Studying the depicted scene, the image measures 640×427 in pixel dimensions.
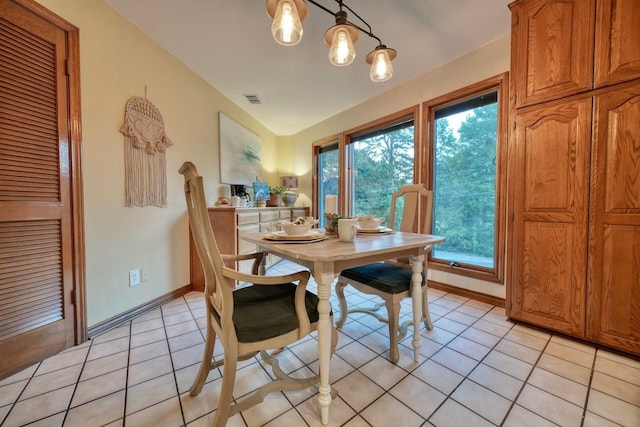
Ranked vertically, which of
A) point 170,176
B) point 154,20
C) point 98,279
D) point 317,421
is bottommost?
point 317,421

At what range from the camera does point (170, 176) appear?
244 centimetres

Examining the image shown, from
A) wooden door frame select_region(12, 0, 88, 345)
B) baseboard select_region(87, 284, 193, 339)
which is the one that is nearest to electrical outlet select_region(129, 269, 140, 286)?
baseboard select_region(87, 284, 193, 339)

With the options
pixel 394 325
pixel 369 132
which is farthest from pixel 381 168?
pixel 394 325

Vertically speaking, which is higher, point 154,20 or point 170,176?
point 154,20

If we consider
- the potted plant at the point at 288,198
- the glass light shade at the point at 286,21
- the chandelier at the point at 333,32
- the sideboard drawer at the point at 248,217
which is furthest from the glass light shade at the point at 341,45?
the potted plant at the point at 288,198

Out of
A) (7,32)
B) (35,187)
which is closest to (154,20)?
(7,32)

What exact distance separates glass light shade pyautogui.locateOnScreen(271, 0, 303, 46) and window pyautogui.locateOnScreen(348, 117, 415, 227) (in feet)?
6.95

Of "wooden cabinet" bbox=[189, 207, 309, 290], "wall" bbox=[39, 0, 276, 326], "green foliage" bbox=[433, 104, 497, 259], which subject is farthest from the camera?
"wooden cabinet" bbox=[189, 207, 309, 290]

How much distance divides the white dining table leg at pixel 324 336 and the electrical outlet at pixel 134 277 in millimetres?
1821

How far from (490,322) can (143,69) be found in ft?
11.8

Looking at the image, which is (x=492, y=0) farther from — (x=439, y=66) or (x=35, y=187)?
(x=35, y=187)

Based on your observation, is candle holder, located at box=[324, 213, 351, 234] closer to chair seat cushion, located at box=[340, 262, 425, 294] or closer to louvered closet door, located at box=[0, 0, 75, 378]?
chair seat cushion, located at box=[340, 262, 425, 294]

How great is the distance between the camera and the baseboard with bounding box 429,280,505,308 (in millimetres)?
2303

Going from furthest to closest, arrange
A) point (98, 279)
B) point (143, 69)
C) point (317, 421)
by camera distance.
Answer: point (143, 69) → point (98, 279) → point (317, 421)
